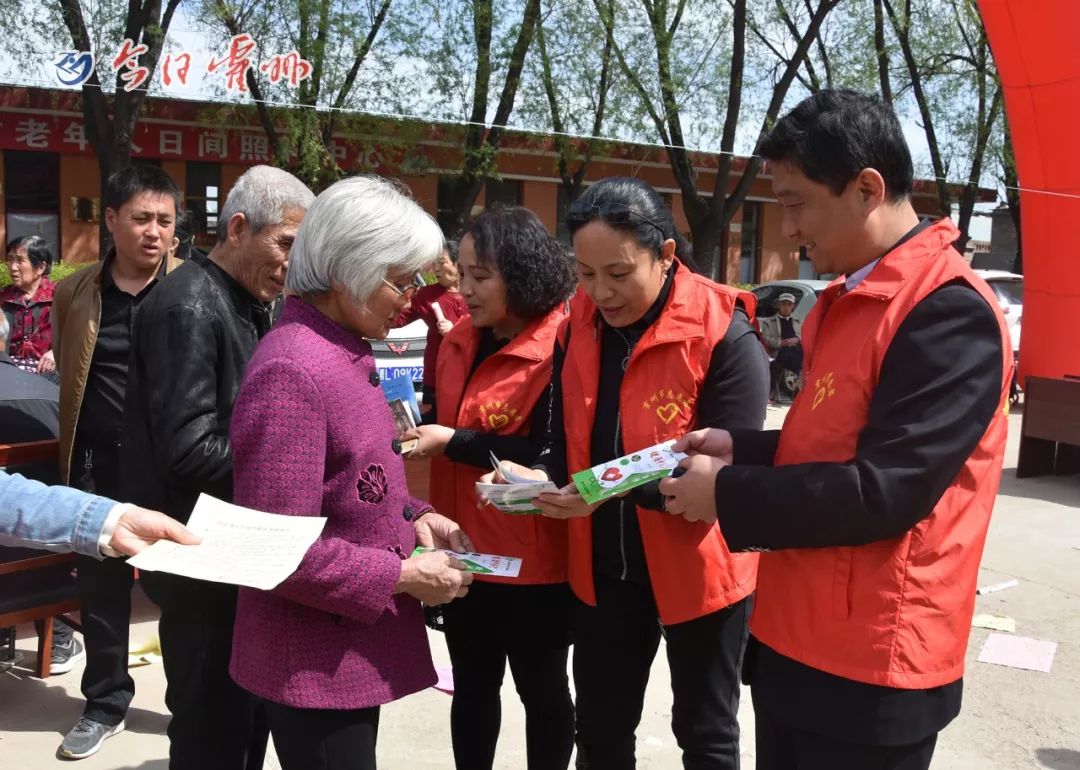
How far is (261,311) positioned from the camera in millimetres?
2551

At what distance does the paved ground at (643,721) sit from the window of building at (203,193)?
17.7 m

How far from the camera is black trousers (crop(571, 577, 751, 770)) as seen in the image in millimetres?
2260

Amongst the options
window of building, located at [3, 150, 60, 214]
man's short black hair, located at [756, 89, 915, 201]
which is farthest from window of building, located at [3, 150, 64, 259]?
man's short black hair, located at [756, 89, 915, 201]

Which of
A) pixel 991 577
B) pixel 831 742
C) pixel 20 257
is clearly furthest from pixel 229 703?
pixel 20 257

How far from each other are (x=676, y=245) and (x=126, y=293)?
7.01ft

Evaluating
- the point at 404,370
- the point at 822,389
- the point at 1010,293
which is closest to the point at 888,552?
the point at 822,389

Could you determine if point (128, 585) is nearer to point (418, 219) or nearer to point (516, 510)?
point (516, 510)

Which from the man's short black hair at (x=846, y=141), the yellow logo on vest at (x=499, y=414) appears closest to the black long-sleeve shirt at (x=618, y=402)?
the yellow logo on vest at (x=499, y=414)

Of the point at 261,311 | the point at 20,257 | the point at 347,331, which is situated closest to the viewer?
the point at 347,331

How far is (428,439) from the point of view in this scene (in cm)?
258

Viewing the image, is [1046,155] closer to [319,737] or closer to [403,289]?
[403,289]

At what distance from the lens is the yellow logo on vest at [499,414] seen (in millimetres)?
2668

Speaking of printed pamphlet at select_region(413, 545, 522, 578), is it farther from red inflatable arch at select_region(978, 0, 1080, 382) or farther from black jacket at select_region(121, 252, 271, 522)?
red inflatable arch at select_region(978, 0, 1080, 382)

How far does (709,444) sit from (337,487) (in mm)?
758
